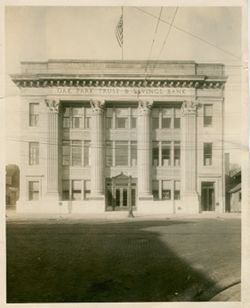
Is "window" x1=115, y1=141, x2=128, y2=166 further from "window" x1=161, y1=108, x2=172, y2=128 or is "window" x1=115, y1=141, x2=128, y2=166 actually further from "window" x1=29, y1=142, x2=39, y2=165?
"window" x1=29, y1=142, x2=39, y2=165

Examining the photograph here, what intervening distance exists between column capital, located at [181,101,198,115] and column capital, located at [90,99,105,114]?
69.7 inches

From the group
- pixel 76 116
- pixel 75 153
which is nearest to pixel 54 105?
pixel 76 116

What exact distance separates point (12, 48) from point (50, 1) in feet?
2.81

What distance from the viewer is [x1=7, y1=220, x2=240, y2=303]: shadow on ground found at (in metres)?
5.90

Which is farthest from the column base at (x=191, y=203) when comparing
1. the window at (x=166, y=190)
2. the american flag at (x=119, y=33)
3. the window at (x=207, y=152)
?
the american flag at (x=119, y=33)

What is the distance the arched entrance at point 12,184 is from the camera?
6469 mm

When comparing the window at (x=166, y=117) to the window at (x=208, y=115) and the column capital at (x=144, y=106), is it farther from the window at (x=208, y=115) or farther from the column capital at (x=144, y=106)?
the window at (x=208, y=115)

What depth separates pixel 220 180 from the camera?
28.8ft

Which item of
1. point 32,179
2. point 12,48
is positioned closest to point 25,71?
point 12,48

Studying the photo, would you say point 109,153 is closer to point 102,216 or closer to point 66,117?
point 102,216

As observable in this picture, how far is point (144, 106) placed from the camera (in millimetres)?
8625

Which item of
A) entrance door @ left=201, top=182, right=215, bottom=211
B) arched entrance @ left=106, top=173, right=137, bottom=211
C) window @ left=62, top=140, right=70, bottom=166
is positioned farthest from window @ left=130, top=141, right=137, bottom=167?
entrance door @ left=201, top=182, right=215, bottom=211

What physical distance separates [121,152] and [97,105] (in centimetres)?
100

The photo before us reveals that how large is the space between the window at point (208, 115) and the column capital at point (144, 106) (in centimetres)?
113
